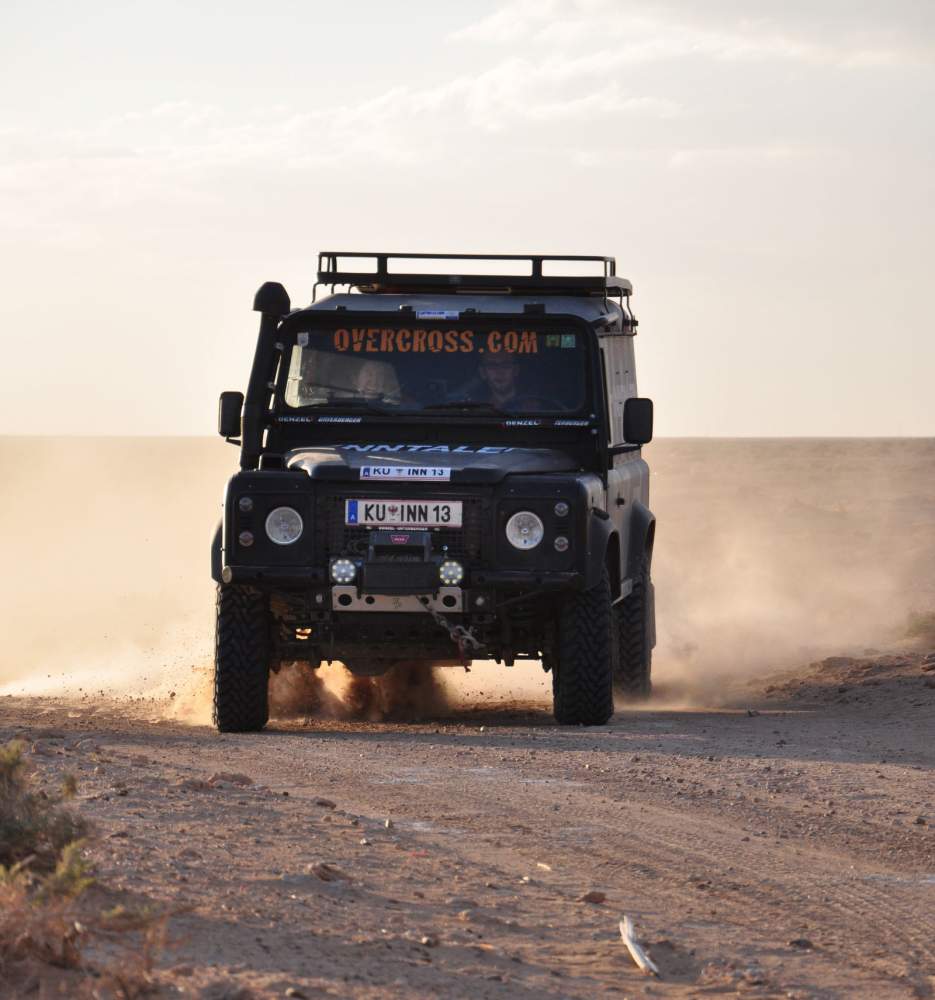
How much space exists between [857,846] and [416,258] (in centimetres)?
592

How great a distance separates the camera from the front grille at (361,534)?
35.7 ft

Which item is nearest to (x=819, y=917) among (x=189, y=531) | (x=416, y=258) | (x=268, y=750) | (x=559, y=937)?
(x=559, y=937)

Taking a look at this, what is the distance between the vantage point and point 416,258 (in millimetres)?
12633

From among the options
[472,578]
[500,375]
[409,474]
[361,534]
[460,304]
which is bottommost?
[472,578]

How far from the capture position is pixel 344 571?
35.4ft

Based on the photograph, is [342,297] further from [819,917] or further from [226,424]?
[819,917]

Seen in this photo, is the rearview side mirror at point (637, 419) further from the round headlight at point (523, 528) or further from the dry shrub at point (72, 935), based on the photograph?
the dry shrub at point (72, 935)

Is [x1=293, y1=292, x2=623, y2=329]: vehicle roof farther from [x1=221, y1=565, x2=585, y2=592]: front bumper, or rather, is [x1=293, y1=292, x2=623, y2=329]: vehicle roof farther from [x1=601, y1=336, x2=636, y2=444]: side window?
[x1=221, y1=565, x2=585, y2=592]: front bumper

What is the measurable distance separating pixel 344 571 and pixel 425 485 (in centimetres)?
63

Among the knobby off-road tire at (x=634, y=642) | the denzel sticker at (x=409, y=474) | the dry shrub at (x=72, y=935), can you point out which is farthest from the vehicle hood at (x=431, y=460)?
the dry shrub at (x=72, y=935)

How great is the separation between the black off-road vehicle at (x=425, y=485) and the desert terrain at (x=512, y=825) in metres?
0.51

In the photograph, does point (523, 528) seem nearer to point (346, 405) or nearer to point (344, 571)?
point (344, 571)

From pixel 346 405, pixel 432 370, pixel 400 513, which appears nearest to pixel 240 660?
pixel 400 513

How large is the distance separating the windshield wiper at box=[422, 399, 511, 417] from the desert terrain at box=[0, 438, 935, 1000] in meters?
1.85
